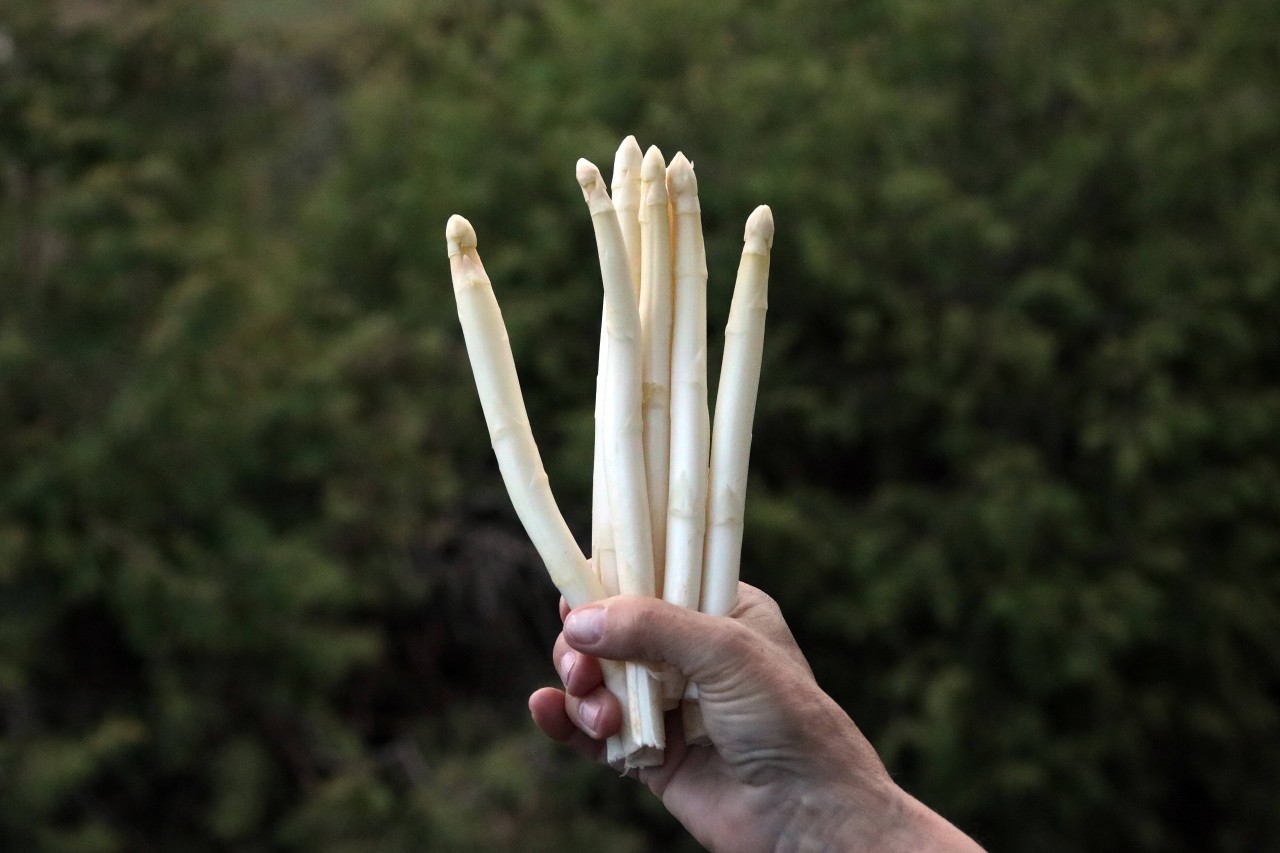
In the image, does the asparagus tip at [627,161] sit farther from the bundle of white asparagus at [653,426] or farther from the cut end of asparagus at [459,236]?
the cut end of asparagus at [459,236]

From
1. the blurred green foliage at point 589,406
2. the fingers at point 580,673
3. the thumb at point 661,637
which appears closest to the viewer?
the thumb at point 661,637

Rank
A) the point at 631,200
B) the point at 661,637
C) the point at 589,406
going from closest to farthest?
1. the point at 661,637
2. the point at 631,200
3. the point at 589,406

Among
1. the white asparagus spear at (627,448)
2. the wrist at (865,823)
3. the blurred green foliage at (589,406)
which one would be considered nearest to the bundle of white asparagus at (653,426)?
the white asparagus spear at (627,448)

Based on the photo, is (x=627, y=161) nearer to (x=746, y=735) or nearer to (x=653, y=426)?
(x=653, y=426)

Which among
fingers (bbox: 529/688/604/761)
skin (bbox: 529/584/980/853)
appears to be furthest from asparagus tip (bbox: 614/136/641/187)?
fingers (bbox: 529/688/604/761)

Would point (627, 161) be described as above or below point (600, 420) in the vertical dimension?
above

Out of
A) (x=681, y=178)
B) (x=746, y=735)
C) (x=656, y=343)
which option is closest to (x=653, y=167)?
(x=681, y=178)
